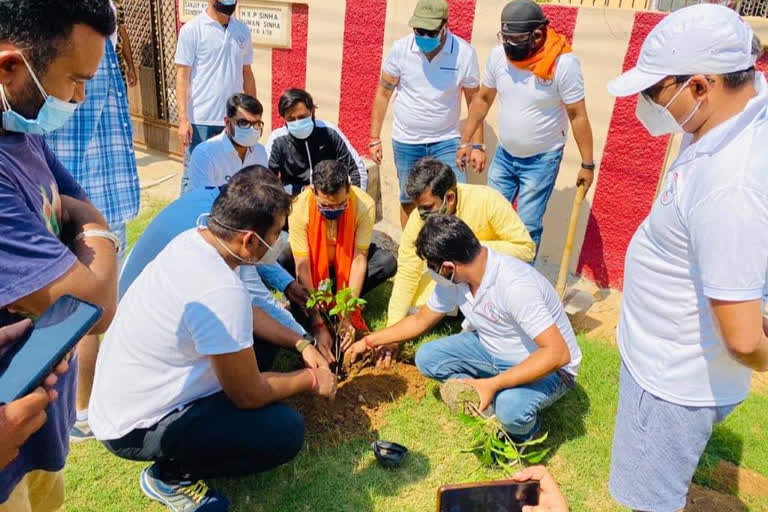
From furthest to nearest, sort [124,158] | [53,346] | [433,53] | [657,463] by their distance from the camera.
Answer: [433,53]
[124,158]
[657,463]
[53,346]

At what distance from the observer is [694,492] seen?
289 centimetres

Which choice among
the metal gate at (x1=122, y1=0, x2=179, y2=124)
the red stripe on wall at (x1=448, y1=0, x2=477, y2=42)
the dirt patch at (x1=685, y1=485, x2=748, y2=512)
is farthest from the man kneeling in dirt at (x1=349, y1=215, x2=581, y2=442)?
the metal gate at (x1=122, y1=0, x2=179, y2=124)

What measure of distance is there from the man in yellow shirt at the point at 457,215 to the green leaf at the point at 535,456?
1192mm

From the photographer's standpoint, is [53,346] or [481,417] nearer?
[53,346]

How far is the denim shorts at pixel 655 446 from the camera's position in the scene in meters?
2.00

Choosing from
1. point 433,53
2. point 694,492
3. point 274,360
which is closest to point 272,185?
point 274,360

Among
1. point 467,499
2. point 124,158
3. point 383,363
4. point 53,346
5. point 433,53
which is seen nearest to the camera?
point 53,346

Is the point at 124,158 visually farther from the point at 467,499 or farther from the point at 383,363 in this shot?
the point at 467,499

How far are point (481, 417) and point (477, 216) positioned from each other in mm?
1366

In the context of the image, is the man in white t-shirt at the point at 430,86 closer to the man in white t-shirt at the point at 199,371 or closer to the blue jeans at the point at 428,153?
the blue jeans at the point at 428,153

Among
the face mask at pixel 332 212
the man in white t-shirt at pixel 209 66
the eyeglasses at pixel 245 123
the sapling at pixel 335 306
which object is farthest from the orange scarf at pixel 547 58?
the man in white t-shirt at pixel 209 66

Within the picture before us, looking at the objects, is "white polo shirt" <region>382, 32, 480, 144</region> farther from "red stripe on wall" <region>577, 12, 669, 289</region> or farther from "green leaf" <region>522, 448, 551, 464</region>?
"green leaf" <region>522, 448, 551, 464</region>

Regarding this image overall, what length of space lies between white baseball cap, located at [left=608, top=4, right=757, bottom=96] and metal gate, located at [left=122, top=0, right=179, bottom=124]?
6.88 m

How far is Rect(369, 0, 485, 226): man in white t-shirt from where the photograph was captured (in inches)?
181
